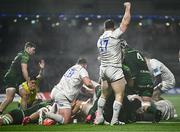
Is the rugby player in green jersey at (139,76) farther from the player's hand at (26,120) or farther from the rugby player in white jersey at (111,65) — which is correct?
the player's hand at (26,120)

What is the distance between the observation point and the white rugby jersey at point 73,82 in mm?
10422

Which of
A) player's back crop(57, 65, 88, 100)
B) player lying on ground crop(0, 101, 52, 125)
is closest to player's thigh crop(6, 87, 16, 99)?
player lying on ground crop(0, 101, 52, 125)

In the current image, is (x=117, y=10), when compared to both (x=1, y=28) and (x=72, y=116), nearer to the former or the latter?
(x=1, y=28)

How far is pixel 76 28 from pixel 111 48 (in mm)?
12587

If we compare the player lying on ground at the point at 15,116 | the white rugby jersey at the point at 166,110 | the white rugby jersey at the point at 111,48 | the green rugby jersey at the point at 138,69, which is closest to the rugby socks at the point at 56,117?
the player lying on ground at the point at 15,116

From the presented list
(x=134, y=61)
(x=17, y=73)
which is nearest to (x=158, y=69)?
(x=134, y=61)

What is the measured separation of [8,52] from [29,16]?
6.17 feet

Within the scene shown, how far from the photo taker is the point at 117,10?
20219 mm

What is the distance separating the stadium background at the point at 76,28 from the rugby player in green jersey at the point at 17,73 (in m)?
7.31

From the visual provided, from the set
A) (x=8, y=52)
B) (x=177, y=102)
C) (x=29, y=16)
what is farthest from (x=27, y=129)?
(x=29, y=16)

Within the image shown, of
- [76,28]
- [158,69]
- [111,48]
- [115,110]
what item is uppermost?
[76,28]

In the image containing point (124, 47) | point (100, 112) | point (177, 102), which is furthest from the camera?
point (177, 102)

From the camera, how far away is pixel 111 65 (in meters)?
10.2

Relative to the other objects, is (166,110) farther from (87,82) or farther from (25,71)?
(25,71)
